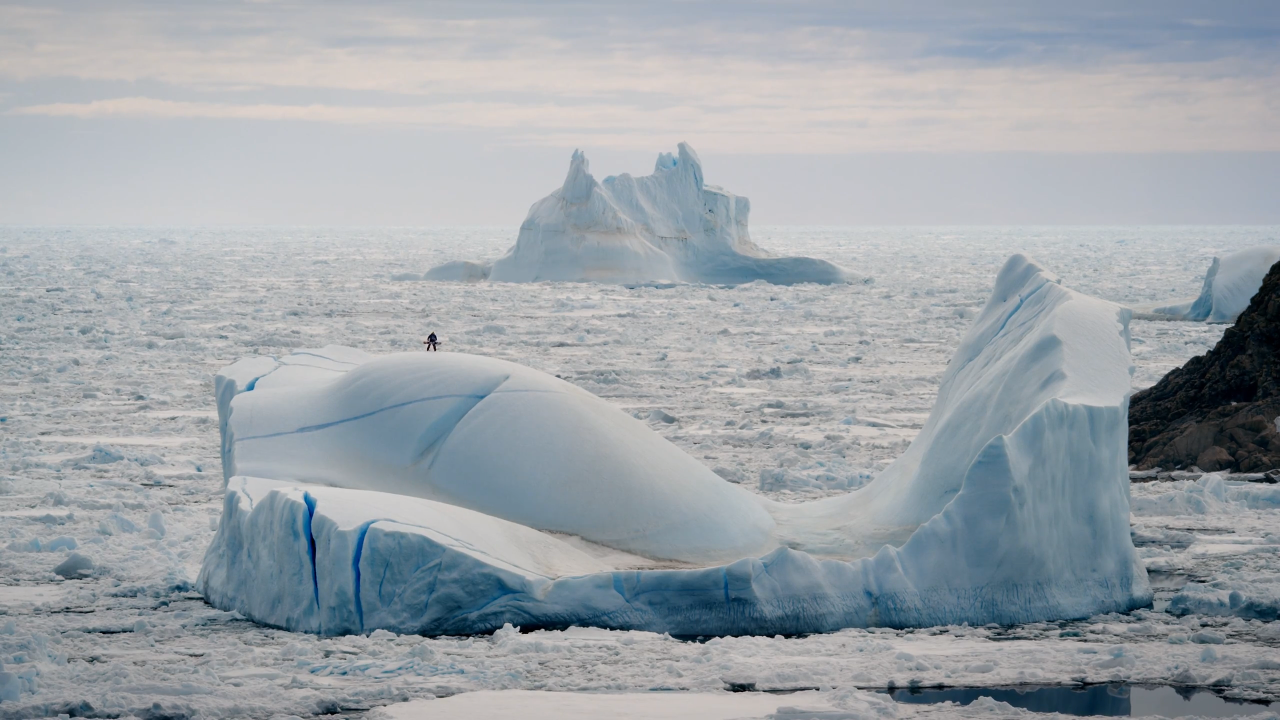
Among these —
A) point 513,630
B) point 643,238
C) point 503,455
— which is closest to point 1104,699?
A: point 513,630

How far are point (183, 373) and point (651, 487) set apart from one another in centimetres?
896

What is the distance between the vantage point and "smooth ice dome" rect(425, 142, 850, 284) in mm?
28750

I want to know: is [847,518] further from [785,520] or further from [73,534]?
[73,534]

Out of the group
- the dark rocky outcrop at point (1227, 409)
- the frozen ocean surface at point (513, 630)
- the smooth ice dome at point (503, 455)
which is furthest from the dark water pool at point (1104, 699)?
the dark rocky outcrop at point (1227, 409)

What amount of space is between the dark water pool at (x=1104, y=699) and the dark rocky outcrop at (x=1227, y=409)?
A: 13.1ft

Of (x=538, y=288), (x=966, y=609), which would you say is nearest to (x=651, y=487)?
(x=966, y=609)

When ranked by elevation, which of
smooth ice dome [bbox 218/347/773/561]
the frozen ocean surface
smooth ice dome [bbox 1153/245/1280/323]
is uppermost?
smooth ice dome [bbox 1153/245/1280/323]

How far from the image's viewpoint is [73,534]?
5961 millimetres

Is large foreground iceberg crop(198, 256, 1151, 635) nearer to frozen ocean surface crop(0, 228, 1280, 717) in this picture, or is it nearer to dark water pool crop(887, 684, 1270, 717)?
frozen ocean surface crop(0, 228, 1280, 717)

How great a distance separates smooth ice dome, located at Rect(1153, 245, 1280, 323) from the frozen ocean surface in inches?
45.2

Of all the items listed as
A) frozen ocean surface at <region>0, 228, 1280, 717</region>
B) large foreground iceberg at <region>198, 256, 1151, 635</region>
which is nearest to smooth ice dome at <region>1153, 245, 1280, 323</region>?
frozen ocean surface at <region>0, 228, 1280, 717</region>

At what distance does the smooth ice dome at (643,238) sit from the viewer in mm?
28750

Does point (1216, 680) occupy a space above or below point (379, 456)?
below

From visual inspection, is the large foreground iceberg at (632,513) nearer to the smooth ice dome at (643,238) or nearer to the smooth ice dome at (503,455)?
the smooth ice dome at (503,455)
